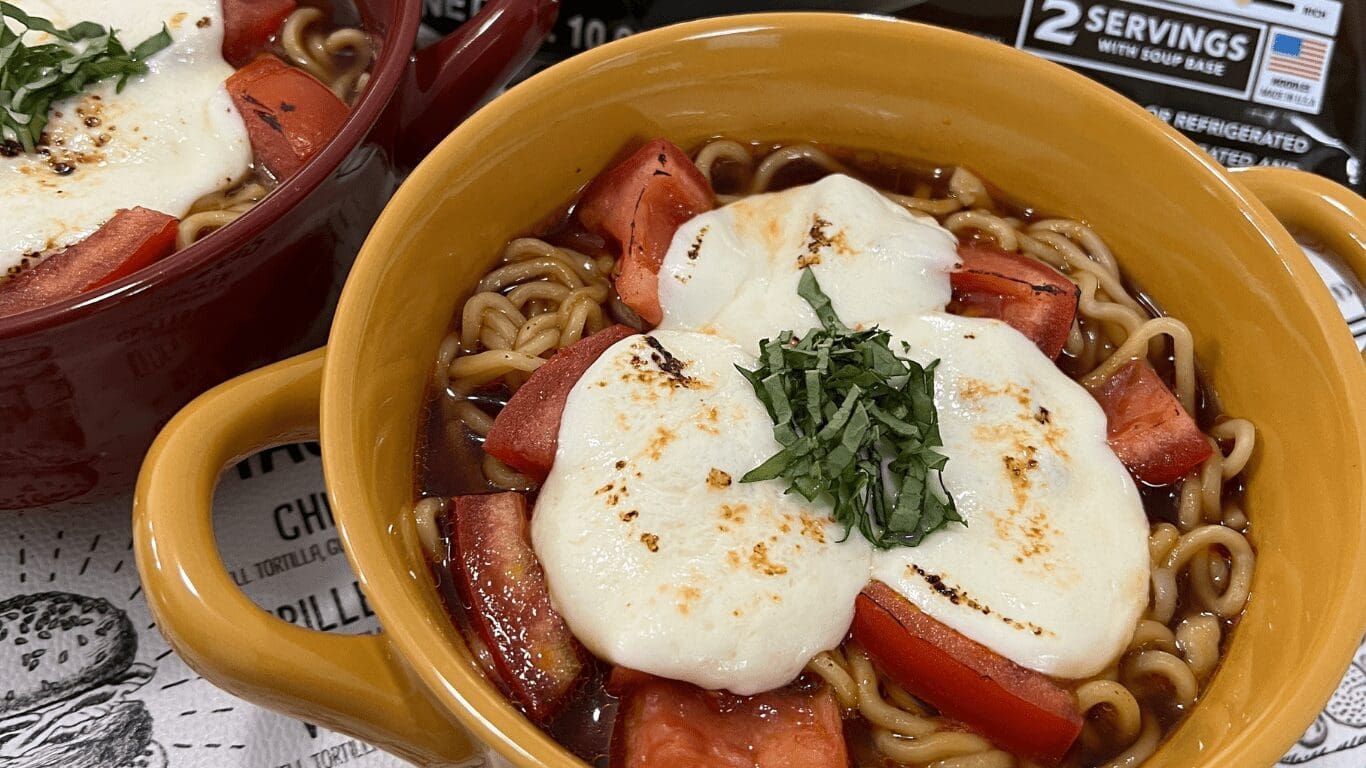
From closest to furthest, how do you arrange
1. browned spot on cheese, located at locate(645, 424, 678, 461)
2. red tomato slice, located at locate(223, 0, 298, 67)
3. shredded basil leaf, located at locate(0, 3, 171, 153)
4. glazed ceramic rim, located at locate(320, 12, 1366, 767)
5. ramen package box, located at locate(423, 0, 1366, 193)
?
glazed ceramic rim, located at locate(320, 12, 1366, 767)
browned spot on cheese, located at locate(645, 424, 678, 461)
shredded basil leaf, located at locate(0, 3, 171, 153)
red tomato slice, located at locate(223, 0, 298, 67)
ramen package box, located at locate(423, 0, 1366, 193)

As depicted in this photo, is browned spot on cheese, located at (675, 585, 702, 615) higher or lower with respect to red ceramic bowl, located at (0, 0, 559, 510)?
lower

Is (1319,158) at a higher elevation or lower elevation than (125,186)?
lower

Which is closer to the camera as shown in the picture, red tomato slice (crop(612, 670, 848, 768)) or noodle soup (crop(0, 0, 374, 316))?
red tomato slice (crop(612, 670, 848, 768))

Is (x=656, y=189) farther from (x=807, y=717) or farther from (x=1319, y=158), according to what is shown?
(x=1319, y=158)

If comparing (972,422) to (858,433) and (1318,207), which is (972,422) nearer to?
(858,433)

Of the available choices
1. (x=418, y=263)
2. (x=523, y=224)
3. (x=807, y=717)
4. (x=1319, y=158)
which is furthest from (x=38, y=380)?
(x=1319, y=158)

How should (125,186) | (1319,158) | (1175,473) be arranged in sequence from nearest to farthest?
(1175,473) < (125,186) < (1319,158)

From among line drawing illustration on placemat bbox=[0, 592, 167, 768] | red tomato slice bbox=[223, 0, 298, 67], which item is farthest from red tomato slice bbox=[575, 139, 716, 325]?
line drawing illustration on placemat bbox=[0, 592, 167, 768]

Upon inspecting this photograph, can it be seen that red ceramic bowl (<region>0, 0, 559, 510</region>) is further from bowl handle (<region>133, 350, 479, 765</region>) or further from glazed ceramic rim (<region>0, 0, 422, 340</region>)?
bowl handle (<region>133, 350, 479, 765</region>)
